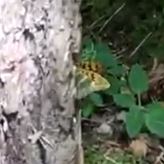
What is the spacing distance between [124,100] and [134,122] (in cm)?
8

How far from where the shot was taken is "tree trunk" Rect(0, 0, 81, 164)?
1685mm

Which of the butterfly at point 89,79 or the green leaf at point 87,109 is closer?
the butterfly at point 89,79

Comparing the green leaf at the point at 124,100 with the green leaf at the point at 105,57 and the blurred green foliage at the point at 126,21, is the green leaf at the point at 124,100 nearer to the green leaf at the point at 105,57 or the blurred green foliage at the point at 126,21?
the green leaf at the point at 105,57

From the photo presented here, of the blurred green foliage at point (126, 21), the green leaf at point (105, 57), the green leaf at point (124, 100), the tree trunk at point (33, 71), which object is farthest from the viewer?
the blurred green foliage at point (126, 21)

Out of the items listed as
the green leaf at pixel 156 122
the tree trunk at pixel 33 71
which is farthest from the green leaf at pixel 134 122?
the tree trunk at pixel 33 71

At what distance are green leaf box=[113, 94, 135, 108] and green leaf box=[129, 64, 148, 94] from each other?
0.03 metres

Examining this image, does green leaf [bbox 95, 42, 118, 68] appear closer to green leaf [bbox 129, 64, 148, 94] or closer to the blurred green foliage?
green leaf [bbox 129, 64, 148, 94]

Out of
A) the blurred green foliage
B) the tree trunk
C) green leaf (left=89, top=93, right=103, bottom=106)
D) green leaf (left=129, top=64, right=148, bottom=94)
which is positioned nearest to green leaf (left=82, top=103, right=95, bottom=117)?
green leaf (left=89, top=93, right=103, bottom=106)

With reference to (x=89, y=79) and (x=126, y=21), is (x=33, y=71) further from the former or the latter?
(x=126, y=21)

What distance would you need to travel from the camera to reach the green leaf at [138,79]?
1.96 m

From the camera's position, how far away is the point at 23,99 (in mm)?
1694

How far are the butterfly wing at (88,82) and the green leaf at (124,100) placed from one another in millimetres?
42

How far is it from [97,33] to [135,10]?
0.54 ft

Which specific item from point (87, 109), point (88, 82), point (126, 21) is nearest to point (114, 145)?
point (87, 109)
